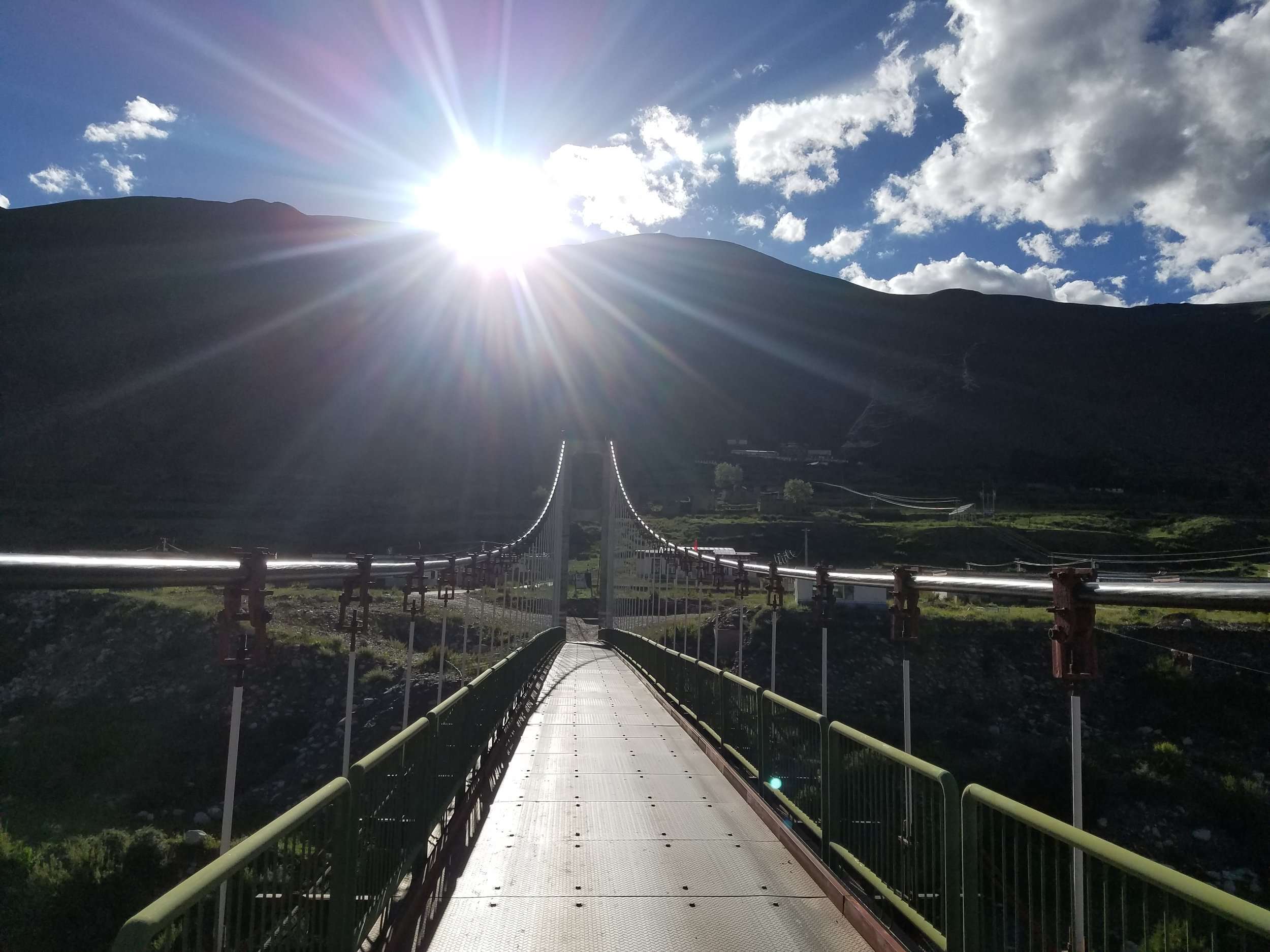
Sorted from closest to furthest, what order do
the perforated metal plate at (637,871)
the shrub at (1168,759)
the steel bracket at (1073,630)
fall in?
the steel bracket at (1073,630)
the perforated metal plate at (637,871)
the shrub at (1168,759)

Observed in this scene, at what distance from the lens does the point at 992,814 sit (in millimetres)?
3195

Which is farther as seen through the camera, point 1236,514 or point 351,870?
point 1236,514

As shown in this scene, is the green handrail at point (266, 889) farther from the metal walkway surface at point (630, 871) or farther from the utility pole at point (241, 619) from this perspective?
the metal walkway surface at point (630, 871)

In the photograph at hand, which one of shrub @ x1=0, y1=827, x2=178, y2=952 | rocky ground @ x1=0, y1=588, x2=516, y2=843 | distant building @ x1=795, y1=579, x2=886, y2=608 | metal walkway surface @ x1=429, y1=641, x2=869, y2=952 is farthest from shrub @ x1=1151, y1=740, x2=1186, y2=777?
shrub @ x1=0, y1=827, x2=178, y2=952

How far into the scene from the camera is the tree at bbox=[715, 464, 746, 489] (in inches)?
4146

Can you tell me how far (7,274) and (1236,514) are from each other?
183 m

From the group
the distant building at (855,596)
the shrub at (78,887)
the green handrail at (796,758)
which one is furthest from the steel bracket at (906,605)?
the distant building at (855,596)

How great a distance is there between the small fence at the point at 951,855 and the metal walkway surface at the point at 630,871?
379mm

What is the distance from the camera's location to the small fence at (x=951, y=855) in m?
2.12

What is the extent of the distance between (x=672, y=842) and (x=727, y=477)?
101 meters

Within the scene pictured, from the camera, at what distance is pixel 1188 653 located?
33594 mm

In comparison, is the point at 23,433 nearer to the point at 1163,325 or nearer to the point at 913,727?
the point at 913,727

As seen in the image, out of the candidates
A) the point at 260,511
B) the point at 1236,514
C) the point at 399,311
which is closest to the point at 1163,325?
the point at 1236,514

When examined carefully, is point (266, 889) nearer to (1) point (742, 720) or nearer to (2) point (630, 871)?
(2) point (630, 871)
